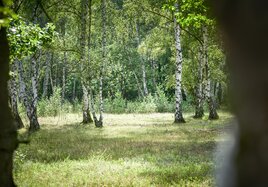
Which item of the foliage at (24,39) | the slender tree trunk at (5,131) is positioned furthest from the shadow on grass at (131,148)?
the slender tree trunk at (5,131)

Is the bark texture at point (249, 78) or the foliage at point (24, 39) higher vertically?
the foliage at point (24, 39)

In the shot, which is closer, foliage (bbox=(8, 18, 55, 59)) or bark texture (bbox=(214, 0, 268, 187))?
bark texture (bbox=(214, 0, 268, 187))

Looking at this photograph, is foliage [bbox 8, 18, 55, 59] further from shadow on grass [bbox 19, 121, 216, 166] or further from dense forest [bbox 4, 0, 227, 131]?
shadow on grass [bbox 19, 121, 216, 166]

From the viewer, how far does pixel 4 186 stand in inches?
168

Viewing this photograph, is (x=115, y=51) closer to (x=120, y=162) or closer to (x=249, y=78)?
(x=120, y=162)

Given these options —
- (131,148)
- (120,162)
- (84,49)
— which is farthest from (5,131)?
(84,49)

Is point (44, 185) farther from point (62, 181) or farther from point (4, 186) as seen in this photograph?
point (4, 186)

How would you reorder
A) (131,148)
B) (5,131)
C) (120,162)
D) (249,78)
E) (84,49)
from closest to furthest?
(249,78), (5,131), (120,162), (131,148), (84,49)

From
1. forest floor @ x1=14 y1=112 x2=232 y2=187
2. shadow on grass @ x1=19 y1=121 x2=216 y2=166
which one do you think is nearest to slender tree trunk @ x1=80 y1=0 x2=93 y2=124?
shadow on grass @ x1=19 y1=121 x2=216 y2=166

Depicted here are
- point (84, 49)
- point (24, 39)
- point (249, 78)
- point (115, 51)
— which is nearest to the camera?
point (249, 78)

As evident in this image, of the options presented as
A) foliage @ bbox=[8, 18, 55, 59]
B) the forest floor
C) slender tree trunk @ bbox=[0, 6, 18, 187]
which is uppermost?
foliage @ bbox=[8, 18, 55, 59]

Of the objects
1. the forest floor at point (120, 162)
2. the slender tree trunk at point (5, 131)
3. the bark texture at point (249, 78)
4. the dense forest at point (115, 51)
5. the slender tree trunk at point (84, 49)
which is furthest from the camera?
the slender tree trunk at point (84, 49)

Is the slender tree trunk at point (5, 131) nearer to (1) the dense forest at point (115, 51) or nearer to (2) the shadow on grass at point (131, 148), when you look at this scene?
(1) the dense forest at point (115, 51)

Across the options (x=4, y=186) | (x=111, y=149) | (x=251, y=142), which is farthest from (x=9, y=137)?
(x=111, y=149)
